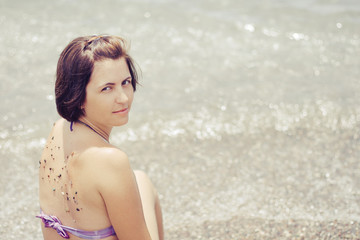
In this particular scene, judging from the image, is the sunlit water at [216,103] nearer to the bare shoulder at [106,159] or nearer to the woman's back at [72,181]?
the woman's back at [72,181]

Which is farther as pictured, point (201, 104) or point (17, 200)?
point (201, 104)

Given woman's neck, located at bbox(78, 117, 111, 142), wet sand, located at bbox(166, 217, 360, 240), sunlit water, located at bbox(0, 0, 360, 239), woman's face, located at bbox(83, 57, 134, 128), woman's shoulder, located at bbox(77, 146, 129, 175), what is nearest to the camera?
woman's shoulder, located at bbox(77, 146, 129, 175)

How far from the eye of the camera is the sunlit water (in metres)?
3.37

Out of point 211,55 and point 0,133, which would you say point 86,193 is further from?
point 211,55

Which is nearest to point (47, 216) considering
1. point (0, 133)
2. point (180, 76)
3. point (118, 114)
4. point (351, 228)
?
point (118, 114)

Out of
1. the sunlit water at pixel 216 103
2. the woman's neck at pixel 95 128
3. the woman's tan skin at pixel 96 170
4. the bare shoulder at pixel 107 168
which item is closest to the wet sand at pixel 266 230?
the sunlit water at pixel 216 103

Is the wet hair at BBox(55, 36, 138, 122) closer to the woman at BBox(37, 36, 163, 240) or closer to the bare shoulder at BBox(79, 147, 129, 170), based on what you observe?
the woman at BBox(37, 36, 163, 240)

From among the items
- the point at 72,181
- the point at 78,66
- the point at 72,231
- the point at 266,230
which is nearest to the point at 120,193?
the point at 72,181

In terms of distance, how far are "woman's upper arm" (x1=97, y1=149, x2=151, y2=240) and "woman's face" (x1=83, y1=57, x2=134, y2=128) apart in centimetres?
26

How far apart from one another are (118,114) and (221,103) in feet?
8.09

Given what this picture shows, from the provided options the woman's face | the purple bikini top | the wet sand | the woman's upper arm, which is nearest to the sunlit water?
the wet sand

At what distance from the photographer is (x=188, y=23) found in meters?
6.41

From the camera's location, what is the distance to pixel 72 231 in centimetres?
216

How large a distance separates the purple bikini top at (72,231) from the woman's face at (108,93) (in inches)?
19.3
